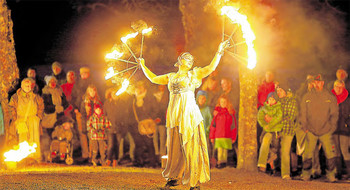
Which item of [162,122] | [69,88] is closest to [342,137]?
[162,122]

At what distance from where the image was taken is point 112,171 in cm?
1316

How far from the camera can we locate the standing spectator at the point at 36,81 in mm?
15070

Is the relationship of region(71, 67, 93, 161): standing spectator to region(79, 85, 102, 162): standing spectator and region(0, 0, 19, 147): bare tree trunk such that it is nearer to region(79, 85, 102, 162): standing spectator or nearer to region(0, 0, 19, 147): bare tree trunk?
region(79, 85, 102, 162): standing spectator

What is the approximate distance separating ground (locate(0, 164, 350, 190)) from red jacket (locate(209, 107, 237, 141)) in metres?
0.87

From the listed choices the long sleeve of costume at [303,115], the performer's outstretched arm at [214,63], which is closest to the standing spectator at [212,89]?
the long sleeve of costume at [303,115]

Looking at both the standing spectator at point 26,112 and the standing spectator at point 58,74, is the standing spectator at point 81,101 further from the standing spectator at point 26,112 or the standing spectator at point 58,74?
the standing spectator at point 26,112

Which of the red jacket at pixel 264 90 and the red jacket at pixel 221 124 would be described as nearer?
the red jacket at pixel 221 124

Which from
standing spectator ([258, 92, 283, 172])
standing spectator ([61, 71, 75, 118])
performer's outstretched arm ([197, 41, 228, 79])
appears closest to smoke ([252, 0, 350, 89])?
standing spectator ([258, 92, 283, 172])

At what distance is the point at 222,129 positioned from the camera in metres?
14.5

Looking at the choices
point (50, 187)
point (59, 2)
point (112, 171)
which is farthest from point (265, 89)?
point (59, 2)

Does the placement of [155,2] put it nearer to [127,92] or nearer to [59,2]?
[59,2]

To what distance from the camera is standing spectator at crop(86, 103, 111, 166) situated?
48.3 feet

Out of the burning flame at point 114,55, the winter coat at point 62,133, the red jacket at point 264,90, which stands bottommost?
the winter coat at point 62,133

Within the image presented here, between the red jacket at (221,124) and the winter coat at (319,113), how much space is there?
74.8 inches
